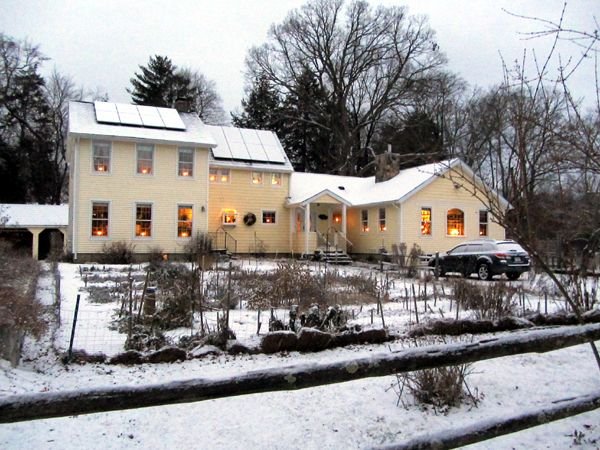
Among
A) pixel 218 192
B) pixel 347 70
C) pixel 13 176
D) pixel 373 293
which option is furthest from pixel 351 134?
pixel 373 293

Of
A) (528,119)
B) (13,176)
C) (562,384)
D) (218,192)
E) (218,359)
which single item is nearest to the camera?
(528,119)

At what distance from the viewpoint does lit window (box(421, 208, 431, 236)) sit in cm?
2497

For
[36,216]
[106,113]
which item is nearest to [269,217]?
[106,113]

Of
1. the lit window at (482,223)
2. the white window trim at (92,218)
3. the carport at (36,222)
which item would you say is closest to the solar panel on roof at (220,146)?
the white window trim at (92,218)

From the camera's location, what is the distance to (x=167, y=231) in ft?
76.2

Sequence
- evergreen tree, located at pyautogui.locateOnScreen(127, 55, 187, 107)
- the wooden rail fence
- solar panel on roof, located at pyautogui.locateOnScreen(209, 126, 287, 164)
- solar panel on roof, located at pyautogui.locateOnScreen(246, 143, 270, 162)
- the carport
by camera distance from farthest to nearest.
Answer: evergreen tree, located at pyautogui.locateOnScreen(127, 55, 187, 107) → solar panel on roof, located at pyautogui.locateOnScreen(246, 143, 270, 162) → solar panel on roof, located at pyautogui.locateOnScreen(209, 126, 287, 164) → the carport → the wooden rail fence

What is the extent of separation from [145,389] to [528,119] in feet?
9.86

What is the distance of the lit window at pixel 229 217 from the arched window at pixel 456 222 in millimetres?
11073

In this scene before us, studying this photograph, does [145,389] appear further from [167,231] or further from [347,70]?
[347,70]

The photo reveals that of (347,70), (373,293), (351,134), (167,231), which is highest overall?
(347,70)

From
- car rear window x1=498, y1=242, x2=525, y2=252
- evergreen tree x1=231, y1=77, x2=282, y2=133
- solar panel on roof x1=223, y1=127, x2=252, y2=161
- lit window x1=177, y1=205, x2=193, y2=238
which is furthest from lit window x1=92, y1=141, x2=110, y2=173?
evergreen tree x1=231, y1=77, x2=282, y2=133

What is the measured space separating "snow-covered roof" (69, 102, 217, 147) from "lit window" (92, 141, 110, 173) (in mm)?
584

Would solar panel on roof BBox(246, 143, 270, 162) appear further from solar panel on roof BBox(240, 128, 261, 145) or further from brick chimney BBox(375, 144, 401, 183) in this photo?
brick chimney BBox(375, 144, 401, 183)

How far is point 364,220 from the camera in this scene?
27234 millimetres
